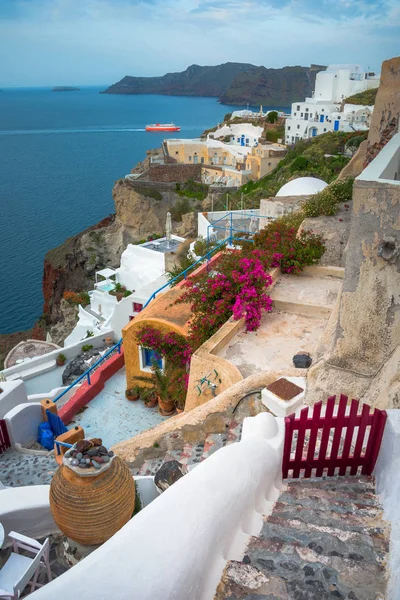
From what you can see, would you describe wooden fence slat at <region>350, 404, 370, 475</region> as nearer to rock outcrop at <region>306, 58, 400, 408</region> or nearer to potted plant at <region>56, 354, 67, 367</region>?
rock outcrop at <region>306, 58, 400, 408</region>

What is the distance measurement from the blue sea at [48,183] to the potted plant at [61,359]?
27.7m

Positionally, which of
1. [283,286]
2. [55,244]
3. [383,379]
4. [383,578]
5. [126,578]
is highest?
[126,578]

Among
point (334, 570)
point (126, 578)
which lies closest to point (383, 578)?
point (334, 570)

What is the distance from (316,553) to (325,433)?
1.12 m

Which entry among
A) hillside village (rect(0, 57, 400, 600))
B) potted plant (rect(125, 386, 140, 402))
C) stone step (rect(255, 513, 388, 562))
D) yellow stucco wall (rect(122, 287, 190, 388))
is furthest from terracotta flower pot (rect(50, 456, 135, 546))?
potted plant (rect(125, 386, 140, 402))

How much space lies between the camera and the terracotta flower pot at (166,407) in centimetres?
1063

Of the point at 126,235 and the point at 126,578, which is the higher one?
the point at 126,578

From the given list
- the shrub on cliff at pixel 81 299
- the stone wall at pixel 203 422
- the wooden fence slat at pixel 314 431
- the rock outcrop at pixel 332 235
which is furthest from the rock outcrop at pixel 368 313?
the shrub on cliff at pixel 81 299

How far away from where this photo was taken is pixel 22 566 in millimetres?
4898

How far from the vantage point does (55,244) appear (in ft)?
185

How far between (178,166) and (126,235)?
1222 centimetres

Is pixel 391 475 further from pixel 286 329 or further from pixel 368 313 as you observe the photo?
pixel 286 329

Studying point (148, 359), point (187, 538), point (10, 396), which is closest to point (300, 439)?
point (187, 538)

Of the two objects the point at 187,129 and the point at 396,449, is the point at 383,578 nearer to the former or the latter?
the point at 396,449
